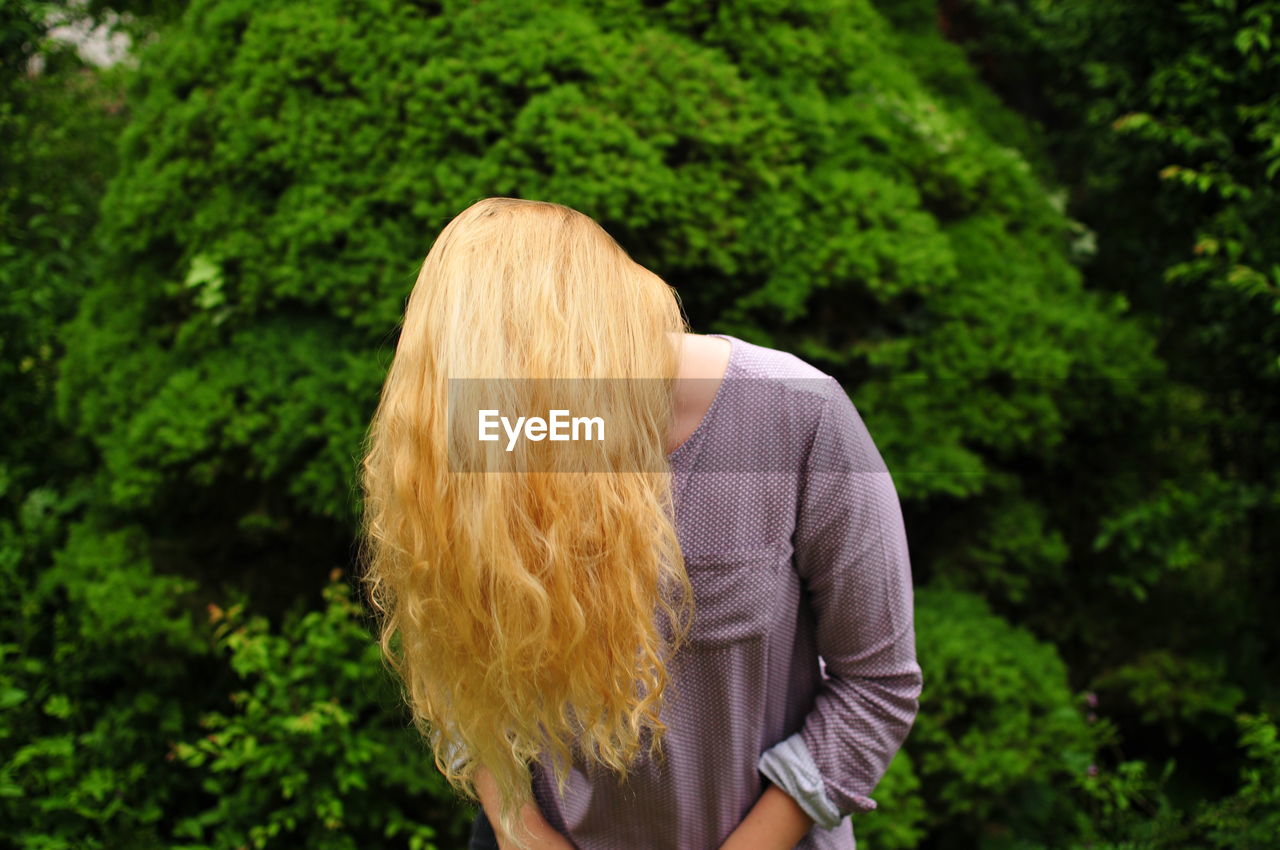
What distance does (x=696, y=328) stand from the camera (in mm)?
2758

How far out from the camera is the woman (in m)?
1.13

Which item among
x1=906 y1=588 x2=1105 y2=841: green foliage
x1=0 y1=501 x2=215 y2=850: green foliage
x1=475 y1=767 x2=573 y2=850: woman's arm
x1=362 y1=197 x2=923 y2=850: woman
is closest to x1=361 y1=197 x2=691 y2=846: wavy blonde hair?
x1=362 y1=197 x2=923 y2=850: woman

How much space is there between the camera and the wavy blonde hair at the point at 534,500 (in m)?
1.12

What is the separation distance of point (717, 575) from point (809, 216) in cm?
163

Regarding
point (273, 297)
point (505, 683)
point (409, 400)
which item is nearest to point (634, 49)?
point (273, 297)

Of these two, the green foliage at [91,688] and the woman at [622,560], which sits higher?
the woman at [622,560]

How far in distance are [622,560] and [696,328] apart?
167 centimetres

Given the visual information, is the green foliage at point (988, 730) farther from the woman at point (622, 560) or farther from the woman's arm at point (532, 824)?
the woman's arm at point (532, 824)

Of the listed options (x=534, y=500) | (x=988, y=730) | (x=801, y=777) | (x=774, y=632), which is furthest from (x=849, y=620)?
(x=988, y=730)

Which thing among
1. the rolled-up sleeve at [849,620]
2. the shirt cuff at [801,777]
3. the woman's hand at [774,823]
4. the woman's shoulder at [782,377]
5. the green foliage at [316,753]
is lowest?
the green foliage at [316,753]

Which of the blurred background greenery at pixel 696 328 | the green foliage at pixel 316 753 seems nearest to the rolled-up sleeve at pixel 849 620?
the blurred background greenery at pixel 696 328

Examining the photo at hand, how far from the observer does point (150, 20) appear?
362 centimetres

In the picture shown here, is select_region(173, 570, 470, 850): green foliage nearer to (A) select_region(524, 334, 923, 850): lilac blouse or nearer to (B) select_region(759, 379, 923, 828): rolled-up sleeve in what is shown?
(A) select_region(524, 334, 923, 850): lilac blouse

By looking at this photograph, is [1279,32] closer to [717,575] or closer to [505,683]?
[717,575]
